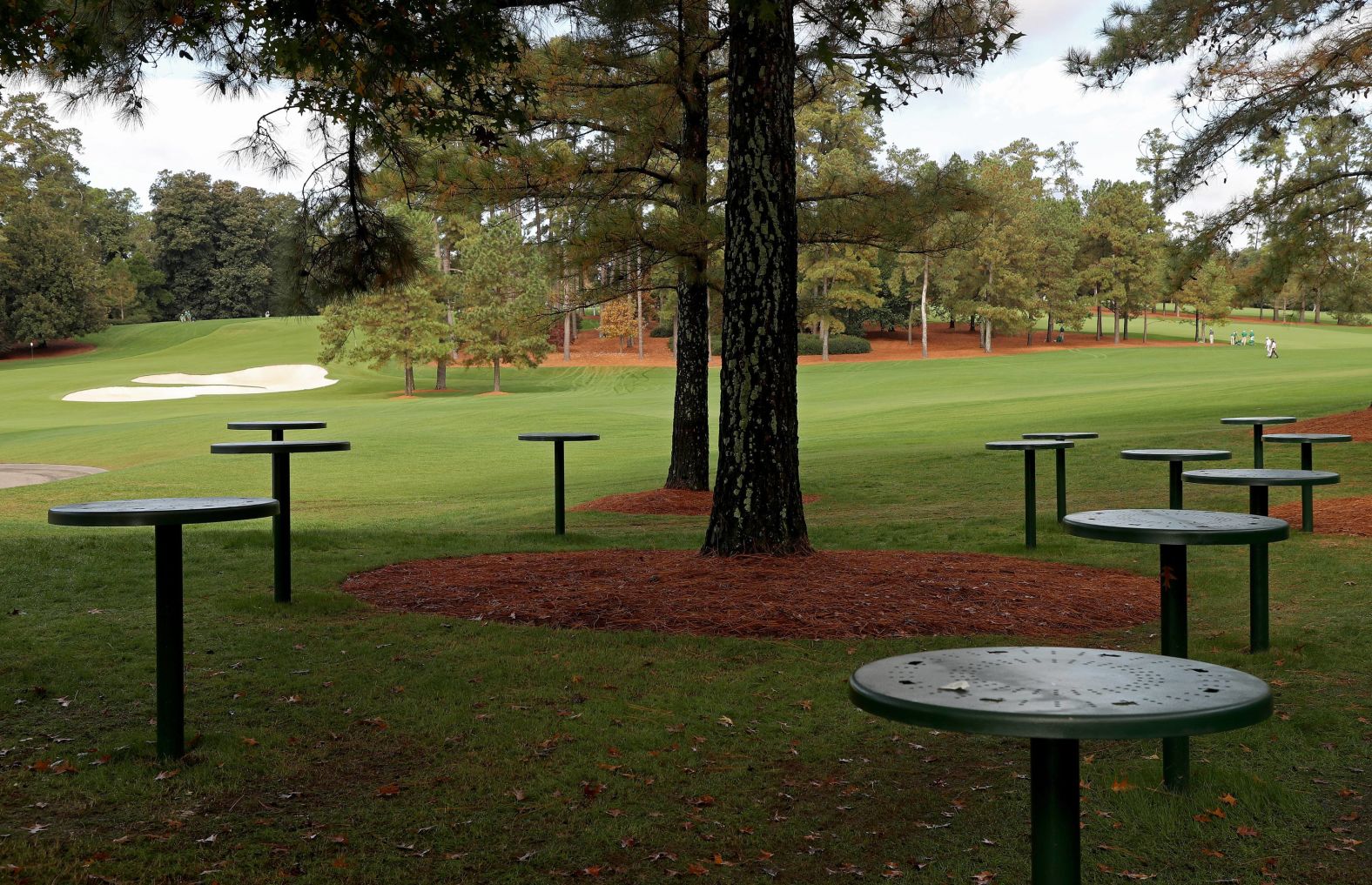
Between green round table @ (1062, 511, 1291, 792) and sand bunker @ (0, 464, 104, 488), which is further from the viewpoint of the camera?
sand bunker @ (0, 464, 104, 488)

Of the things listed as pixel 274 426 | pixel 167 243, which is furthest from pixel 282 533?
pixel 167 243

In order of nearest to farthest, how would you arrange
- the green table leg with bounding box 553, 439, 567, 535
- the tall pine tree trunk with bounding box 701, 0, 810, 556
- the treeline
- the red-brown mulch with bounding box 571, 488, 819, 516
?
the tall pine tree trunk with bounding box 701, 0, 810, 556 < the green table leg with bounding box 553, 439, 567, 535 < the red-brown mulch with bounding box 571, 488, 819, 516 < the treeline

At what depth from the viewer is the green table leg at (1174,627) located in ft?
13.2

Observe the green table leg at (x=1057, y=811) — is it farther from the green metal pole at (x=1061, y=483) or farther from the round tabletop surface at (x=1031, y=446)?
the green metal pole at (x=1061, y=483)

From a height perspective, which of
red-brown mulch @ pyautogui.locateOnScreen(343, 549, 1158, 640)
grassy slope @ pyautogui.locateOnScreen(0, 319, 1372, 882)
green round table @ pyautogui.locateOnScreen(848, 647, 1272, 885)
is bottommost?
grassy slope @ pyautogui.locateOnScreen(0, 319, 1372, 882)

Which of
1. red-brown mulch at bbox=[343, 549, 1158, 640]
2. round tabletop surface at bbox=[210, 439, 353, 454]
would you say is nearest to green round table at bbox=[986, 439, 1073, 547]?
red-brown mulch at bbox=[343, 549, 1158, 640]

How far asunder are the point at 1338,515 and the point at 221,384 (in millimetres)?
41406

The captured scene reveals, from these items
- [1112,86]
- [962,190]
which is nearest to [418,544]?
[962,190]

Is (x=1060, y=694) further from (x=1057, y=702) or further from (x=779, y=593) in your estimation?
(x=779, y=593)

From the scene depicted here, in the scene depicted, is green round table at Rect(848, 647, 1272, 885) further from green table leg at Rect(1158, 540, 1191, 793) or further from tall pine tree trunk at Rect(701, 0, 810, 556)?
tall pine tree trunk at Rect(701, 0, 810, 556)

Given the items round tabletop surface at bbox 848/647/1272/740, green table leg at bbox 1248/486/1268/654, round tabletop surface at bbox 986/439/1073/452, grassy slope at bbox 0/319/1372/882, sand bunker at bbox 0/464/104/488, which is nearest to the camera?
round tabletop surface at bbox 848/647/1272/740

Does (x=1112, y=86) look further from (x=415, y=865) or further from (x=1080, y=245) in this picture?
(x=1080, y=245)

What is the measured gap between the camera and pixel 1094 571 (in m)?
8.62

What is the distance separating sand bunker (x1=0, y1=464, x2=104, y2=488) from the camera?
19359mm
